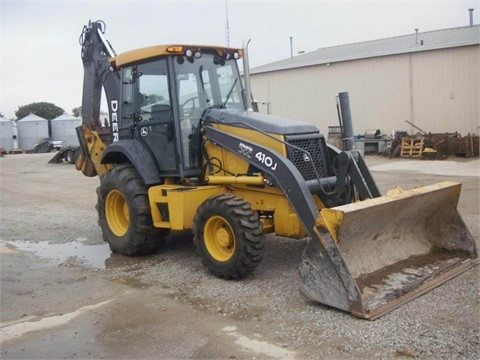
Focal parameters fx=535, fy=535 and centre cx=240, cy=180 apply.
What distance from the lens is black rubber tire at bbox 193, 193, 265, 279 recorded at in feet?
18.7

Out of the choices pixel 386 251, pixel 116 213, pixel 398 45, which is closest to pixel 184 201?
pixel 116 213

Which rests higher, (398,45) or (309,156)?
(398,45)

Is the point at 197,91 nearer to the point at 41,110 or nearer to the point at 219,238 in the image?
the point at 219,238

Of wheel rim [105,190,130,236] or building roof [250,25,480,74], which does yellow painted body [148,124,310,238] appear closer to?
wheel rim [105,190,130,236]

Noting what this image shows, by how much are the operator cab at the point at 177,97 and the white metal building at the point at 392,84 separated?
17.9 m

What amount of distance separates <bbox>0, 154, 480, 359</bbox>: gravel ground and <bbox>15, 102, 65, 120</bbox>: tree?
217ft

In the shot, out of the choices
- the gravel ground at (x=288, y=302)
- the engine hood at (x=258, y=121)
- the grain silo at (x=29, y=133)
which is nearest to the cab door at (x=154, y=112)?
the engine hood at (x=258, y=121)

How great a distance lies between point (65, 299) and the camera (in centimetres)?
577

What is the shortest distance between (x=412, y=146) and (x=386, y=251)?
55.9ft

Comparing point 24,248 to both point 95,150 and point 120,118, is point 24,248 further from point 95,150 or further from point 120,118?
Answer: point 120,118

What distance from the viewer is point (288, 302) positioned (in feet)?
17.4

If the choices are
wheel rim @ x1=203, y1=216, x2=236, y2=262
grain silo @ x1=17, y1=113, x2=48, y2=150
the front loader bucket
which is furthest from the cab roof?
grain silo @ x1=17, y1=113, x2=48, y2=150

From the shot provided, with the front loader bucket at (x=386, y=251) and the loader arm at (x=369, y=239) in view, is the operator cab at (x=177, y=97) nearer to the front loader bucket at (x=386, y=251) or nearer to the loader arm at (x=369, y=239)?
the loader arm at (x=369, y=239)

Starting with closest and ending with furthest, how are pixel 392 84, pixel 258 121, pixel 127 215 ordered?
pixel 258 121, pixel 127 215, pixel 392 84
